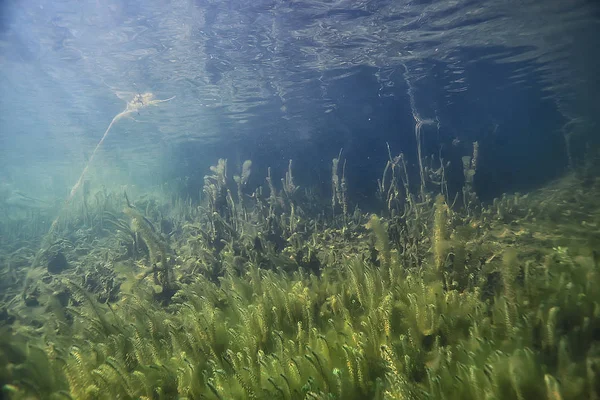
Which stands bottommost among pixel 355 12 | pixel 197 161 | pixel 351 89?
pixel 197 161

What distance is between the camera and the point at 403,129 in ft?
125

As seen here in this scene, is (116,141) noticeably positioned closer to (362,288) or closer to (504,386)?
(362,288)

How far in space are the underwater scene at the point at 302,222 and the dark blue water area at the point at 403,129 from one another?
0.33 metres

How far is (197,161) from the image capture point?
2052 inches

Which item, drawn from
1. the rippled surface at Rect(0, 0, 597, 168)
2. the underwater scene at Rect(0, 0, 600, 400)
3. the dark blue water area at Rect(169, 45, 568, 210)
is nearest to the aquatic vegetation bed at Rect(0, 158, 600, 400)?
the underwater scene at Rect(0, 0, 600, 400)

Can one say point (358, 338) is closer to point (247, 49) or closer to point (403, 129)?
point (247, 49)

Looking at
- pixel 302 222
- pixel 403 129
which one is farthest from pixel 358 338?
pixel 403 129

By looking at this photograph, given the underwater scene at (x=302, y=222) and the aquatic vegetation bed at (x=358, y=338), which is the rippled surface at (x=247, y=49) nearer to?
the underwater scene at (x=302, y=222)

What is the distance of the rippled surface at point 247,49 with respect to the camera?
12055 millimetres

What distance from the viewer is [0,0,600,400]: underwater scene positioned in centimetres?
318

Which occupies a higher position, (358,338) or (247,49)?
(247,49)

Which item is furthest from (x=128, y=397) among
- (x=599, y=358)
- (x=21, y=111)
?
(x=21, y=111)

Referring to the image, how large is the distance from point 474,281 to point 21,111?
29575mm

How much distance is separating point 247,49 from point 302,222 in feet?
30.4
